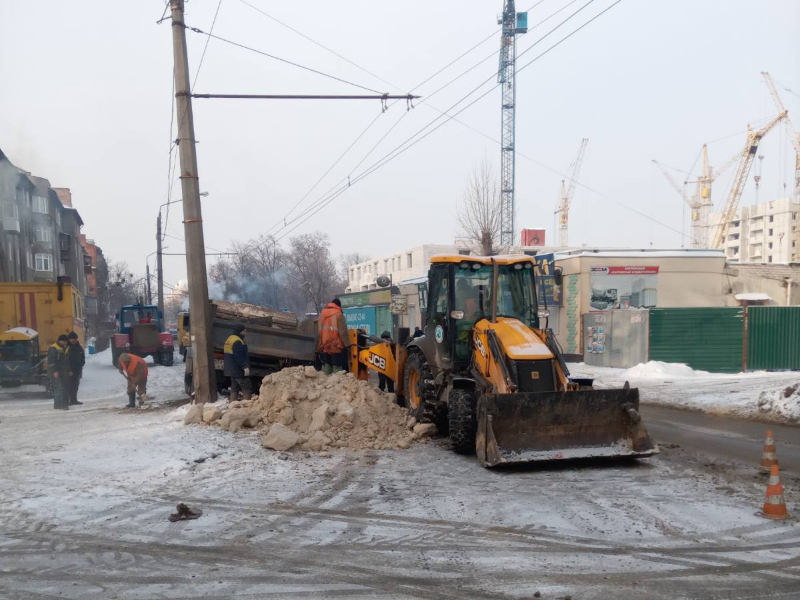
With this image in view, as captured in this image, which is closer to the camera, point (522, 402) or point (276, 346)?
point (522, 402)

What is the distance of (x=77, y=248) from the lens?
67.6m

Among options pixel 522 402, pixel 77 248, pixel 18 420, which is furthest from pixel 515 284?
pixel 77 248

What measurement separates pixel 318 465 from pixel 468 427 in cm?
200

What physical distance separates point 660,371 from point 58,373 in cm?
1623

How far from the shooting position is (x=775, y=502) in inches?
228

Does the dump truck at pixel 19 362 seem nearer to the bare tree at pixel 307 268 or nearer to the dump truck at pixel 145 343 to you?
the dump truck at pixel 145 343

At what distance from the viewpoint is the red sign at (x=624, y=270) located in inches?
984

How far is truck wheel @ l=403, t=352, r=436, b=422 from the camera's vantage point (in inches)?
376

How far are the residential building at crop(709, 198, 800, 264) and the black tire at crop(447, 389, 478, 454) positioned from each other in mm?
134412

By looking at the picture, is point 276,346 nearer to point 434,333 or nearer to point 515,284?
point 434,333

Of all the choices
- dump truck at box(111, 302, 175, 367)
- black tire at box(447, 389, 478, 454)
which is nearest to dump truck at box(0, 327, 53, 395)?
dump truck at box(111, 302, 175, 367)

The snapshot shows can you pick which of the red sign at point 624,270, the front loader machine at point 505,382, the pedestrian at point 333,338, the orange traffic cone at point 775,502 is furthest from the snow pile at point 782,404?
the red sign at point 624,270

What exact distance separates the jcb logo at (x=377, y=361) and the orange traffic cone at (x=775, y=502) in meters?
6.80

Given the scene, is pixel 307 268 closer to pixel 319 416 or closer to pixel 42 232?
pixel 42 232
